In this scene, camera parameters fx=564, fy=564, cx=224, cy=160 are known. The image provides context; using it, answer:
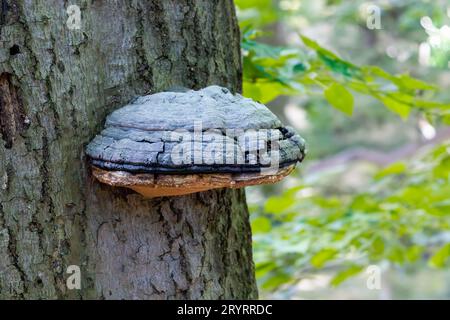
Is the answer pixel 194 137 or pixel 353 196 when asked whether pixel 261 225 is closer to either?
pixel 353 196

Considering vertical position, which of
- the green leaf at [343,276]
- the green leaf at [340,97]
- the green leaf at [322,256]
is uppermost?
the green leaf at [340,97]

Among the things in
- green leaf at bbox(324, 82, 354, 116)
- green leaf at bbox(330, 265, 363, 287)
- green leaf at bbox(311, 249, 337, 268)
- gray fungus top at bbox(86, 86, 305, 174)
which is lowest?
green leaf at bbox(330, 265, 363, 287)

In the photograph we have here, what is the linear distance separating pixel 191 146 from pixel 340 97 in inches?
32.3

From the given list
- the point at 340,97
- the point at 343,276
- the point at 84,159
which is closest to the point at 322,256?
the point at 343,276

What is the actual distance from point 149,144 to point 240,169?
16cm

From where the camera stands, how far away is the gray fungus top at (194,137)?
931mm

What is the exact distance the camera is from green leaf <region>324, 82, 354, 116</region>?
1.63m

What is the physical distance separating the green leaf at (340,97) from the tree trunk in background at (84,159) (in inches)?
19.3

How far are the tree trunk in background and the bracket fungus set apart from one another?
0.31 feet

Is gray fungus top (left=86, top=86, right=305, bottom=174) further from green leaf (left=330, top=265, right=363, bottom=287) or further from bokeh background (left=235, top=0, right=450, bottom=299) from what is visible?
green leaf (left=330, top=265, right=363, bottom=287)

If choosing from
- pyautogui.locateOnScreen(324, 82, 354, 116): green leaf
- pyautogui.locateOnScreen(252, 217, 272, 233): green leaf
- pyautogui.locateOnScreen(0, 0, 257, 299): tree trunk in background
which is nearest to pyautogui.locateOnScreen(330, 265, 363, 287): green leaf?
pyautogui.locateOnScreen(252, 217, 272, 233): green leaf

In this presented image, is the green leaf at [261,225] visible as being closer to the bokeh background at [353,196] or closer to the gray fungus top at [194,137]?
the bokeh background at [353,196]

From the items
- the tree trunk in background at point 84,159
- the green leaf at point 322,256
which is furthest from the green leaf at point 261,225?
the tree trunk in background at point 84,159
